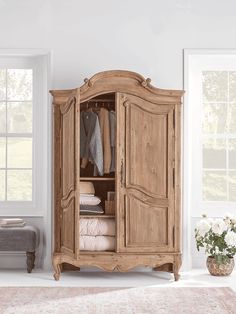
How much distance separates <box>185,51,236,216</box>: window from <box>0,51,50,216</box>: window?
5.59ft

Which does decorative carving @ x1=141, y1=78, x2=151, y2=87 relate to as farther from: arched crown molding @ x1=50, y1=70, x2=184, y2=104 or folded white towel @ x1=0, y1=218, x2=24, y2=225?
folded white towel @ x1=0, y1=218, x2=24, y2=225

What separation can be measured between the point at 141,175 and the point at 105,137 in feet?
1.74

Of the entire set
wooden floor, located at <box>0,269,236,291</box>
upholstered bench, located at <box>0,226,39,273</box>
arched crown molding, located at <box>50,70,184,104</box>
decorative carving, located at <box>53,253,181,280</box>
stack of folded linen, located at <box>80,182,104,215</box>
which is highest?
arched crown molding, located at <box>50,70,184,104</box>

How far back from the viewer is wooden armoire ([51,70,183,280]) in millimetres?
7297

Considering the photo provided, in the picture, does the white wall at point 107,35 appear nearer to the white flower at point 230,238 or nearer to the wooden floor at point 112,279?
the white flower at point 230,238

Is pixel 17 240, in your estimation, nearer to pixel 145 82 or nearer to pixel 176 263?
pixel 176 263

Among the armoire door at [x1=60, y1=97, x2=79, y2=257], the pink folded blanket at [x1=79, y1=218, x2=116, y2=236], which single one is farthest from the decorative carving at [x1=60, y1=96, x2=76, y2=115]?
the pink folded blanket at [x1=79, y1=218, x2=116, y2=236]

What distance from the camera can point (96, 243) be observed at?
732cm

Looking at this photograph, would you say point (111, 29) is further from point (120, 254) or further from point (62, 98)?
point (120, 254)

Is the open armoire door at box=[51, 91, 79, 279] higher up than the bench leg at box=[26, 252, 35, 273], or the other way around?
the open armoire door at box=[51, 91, 79, 279]

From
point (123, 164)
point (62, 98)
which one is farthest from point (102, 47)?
point (123, 164)

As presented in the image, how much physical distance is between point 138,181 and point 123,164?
0.23m

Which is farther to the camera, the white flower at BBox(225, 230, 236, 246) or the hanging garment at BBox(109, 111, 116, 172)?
the white flower at BBox(225, 230, 236, 246)

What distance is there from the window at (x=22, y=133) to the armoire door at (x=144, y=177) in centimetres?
120
